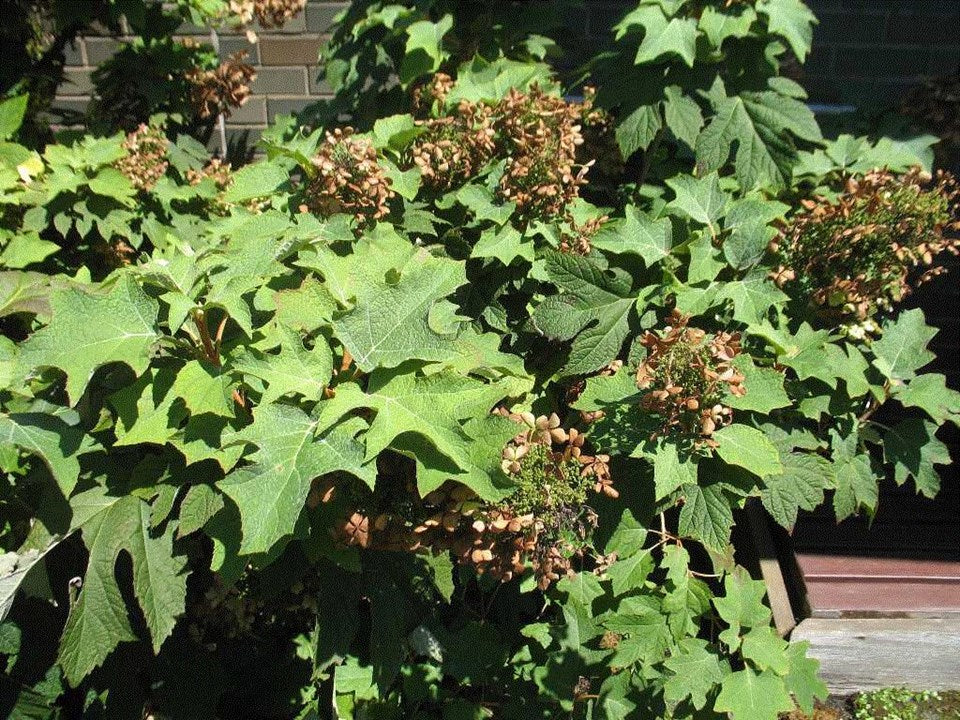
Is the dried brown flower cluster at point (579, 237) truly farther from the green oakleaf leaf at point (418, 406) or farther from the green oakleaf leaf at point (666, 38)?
the green oakleaf leaf at point (418, 406)

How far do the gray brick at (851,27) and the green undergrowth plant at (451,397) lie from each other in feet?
5.07

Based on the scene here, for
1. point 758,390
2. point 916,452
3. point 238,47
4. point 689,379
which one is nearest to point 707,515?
point 758,390

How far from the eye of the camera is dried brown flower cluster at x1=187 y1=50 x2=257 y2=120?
312 cm

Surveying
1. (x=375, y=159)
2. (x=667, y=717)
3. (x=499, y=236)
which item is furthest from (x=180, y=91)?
(x=667, y=717)

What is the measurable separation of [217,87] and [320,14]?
3.16 ft

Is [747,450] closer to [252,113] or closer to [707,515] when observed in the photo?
[707,515]

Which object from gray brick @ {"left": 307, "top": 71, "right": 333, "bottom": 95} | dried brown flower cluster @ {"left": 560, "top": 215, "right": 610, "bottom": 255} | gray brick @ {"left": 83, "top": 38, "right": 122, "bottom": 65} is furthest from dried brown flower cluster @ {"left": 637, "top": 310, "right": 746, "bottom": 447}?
gray brick @ {"left": 83, "top": 38, "right": 122, "bottom": 65}

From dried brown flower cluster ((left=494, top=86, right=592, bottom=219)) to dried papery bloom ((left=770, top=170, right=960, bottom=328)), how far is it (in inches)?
22.8

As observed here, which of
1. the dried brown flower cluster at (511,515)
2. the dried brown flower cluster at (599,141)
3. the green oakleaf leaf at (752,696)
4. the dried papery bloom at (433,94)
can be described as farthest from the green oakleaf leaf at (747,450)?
the dried papery bloom at (433,94)

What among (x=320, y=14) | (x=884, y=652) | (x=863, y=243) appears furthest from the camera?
(x=320, y=14)

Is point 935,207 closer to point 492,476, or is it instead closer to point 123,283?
point 492,476

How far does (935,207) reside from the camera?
182 cm

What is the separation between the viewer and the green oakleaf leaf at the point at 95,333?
1391mm

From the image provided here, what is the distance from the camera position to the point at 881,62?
3.62 metres
